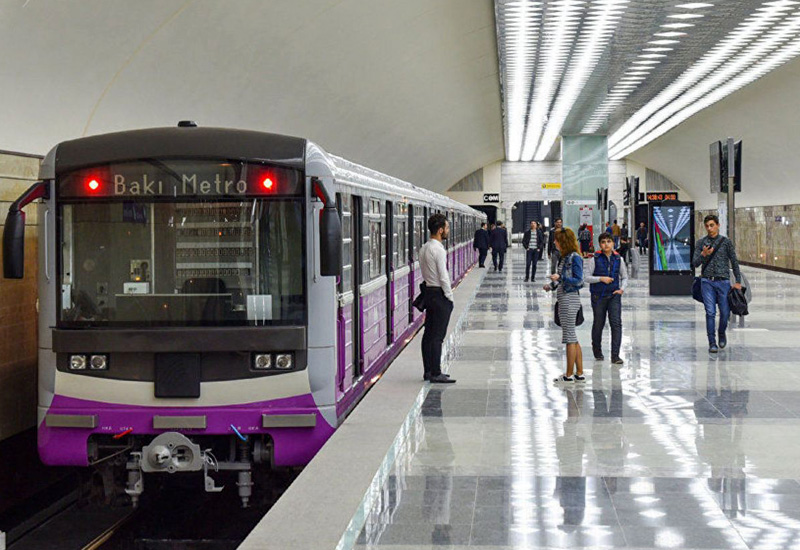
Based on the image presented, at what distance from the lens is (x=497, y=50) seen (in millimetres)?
27625

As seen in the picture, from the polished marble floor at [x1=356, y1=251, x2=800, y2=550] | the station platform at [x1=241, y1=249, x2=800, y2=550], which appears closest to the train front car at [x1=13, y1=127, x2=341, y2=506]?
the station platform at [x1=241, y1=249, x2=800, y2=550]

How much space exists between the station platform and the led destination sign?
2.12m

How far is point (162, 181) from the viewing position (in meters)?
8.85

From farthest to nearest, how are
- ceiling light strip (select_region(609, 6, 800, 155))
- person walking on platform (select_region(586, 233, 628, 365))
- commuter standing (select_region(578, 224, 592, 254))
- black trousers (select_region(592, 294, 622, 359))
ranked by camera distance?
1. commuter standing (select_region(578, 224, 592, 254))
2. ceiling light strip (select_region(609, 6, 800, 155))
3. black trousers (select_region(592, 294, 622, 359))
4. person walking on platform (select_region(586, 233, 628, 365))

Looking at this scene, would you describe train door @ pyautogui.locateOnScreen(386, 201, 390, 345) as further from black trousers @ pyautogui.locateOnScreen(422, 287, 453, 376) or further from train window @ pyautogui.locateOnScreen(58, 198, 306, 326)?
train window @ pyautogui.locateOnScreen(58, 198, 306, 326)

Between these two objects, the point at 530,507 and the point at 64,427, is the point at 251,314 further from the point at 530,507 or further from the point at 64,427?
the point at 530,507

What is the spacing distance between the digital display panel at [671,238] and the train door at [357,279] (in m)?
13.9

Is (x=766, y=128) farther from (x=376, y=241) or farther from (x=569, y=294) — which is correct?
(x=376, y=241)

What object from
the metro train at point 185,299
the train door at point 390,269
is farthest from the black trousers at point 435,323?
the metro train at point 185,299

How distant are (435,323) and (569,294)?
151 cm

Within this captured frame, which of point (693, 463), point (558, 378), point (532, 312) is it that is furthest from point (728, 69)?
point (693, 463)

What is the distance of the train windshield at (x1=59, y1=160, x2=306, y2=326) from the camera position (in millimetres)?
8797

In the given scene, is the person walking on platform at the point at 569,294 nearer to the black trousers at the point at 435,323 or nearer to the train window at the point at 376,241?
the black trousers at the point at 435,323

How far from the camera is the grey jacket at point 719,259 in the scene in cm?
1516
